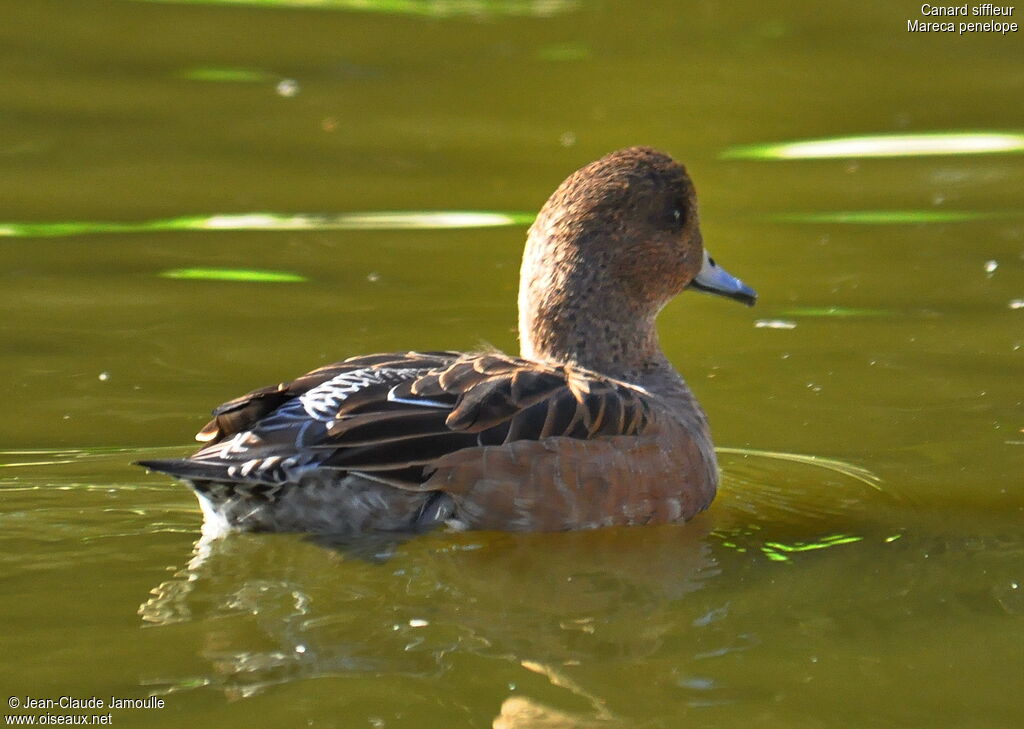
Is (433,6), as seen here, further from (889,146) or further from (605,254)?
(605,254)

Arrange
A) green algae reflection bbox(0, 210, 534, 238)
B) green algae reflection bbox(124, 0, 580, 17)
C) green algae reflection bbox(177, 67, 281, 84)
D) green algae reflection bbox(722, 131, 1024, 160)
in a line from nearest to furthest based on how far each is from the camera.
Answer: green algae reflection bbox(0, 210, 534, 238), green algae reflection bbox(722, 131, 1024, 160), green algae reflection bbox(177, 67, 281, 84), green algae reflection bbox(124, 0, 580, 17)

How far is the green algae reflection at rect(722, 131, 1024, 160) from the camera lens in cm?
1299

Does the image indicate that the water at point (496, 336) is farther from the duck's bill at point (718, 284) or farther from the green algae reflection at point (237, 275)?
the duck's bill at point (718, 284)

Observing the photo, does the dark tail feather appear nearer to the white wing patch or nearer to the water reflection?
the water reflection

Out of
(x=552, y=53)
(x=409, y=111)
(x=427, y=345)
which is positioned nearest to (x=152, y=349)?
(x=427, y=345)

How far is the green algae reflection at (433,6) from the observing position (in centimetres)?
1623

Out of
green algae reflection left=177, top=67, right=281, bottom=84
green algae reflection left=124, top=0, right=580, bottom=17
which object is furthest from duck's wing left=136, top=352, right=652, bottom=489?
green algae reflection left=124, top=0, right=580, bottom=17

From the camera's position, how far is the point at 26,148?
1272 centimetres

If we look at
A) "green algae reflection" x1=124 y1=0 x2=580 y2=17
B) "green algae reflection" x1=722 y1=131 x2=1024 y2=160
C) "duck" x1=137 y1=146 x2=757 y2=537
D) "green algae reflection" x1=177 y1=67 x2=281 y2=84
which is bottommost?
"duck" x1=137 y1=146 x2=757 y2=537

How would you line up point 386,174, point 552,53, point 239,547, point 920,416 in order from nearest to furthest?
point 239,547 → point 920,416 → point 386,174 → point 552,53

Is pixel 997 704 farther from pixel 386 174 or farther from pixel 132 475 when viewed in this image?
pixel 386 174

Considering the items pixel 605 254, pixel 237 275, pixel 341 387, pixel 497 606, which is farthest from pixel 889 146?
pixel 497 606

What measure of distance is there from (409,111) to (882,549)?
7.71 m

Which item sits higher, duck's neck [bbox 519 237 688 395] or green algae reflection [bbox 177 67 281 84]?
green algae reflection [bbox 177 67 281 84]
